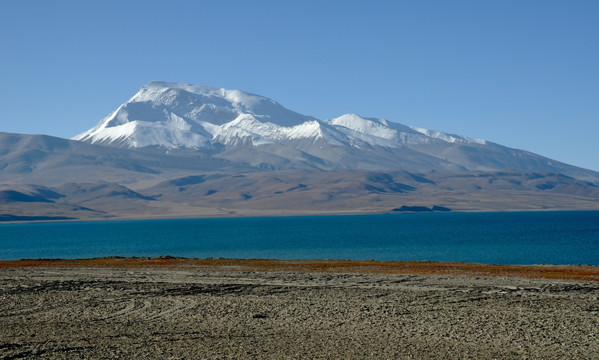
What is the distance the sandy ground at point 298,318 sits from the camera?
20734mm

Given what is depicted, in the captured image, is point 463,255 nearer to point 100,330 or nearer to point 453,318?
point 453,318

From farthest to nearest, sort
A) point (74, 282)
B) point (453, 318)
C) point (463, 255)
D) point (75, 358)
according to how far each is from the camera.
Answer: point (463, 255) < point (74, 282) < point (453, 318) < point (75, 358)

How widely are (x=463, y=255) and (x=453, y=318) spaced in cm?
6115

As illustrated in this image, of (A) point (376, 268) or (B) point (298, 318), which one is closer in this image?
(B) point (298, 318)

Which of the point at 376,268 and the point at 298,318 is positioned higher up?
the point at 298,318

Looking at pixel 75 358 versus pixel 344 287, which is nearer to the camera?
pixel 75 358

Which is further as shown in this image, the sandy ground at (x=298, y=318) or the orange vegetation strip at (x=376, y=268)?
the orange vegetation strip at (x=376, y=268)

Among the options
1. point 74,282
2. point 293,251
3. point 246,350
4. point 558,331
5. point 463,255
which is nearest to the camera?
point 246,350

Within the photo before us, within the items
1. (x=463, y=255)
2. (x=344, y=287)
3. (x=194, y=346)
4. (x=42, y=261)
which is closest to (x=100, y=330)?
(x=194, y=346)

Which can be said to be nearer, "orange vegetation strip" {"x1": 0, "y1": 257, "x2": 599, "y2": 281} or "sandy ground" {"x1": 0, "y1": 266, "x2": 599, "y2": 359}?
"sandy ground" {"x1": 0, "y1": 266, "x2": 599, "y2": 359}

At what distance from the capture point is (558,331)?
23047 mm

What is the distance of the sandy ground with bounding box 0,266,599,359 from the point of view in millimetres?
20734

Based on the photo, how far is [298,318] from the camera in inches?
1025

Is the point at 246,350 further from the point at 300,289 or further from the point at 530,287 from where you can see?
the point at 530,287
